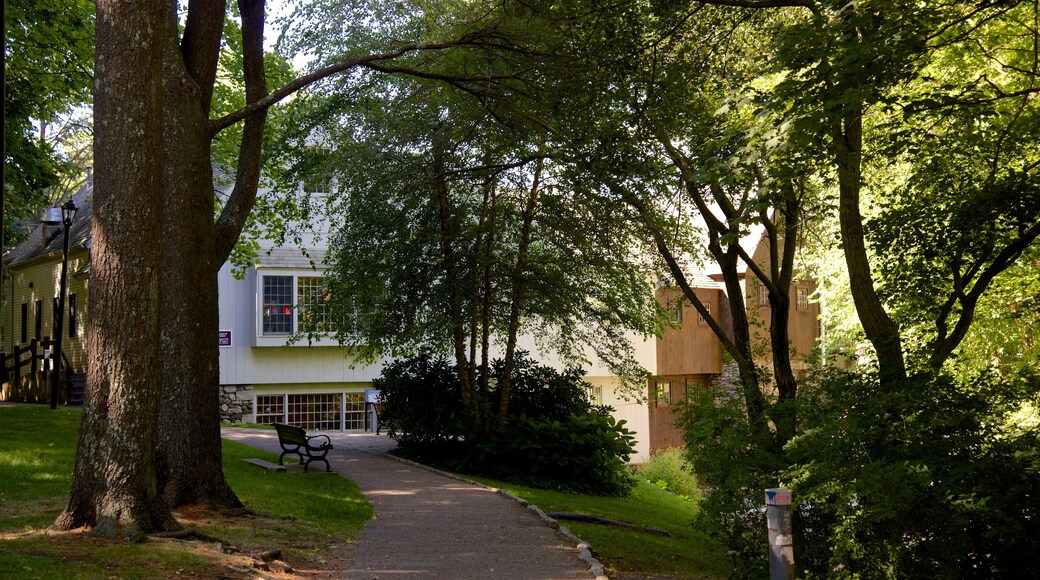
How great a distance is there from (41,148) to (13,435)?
735cm

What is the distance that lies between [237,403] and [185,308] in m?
19.6

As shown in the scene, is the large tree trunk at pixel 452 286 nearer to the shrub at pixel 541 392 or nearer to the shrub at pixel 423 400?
the shrub at pixel 423 400

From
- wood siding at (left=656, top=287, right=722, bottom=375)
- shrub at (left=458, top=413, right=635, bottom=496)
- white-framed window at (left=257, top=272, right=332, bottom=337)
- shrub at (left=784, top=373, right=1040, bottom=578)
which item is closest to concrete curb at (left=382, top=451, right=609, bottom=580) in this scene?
shrub at (left=458, top=413, right=635, bottom=496)

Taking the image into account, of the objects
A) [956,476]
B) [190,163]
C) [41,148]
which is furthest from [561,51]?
[41,148]

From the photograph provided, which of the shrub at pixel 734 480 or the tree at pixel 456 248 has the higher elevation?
the tree at pixel 456 248

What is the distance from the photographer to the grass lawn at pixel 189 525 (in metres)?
7.75

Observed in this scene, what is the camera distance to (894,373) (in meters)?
10.0

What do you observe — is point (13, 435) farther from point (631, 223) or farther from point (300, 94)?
point (631, 223)

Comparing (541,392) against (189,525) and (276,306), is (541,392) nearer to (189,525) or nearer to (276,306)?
(276,306)

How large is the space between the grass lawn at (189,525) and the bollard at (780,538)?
14.5ft

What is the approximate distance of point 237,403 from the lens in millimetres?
29750

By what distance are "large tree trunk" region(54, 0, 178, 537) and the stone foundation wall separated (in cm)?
2116

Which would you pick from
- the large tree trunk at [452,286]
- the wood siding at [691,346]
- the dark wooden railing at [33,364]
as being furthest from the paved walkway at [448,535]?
the wood siding at [691,346]

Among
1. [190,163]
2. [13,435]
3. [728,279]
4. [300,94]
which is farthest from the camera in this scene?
[300,94]
